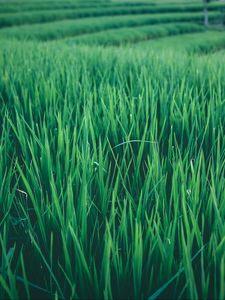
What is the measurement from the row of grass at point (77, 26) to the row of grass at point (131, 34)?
795 mm

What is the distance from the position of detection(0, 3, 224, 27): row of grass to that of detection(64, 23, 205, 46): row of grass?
3.14 meters

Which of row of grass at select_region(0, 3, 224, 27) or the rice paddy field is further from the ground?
row of grass at select_region(0, 3, 224, 27)

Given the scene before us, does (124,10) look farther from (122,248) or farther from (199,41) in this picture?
(122,248)

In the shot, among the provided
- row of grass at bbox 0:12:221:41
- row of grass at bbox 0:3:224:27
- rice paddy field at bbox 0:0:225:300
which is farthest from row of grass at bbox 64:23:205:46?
rice paddy field at bbox 0:0:225:300

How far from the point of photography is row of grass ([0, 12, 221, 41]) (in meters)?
9.22

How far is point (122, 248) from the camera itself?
1.87 ft

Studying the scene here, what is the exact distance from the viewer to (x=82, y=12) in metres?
14.3

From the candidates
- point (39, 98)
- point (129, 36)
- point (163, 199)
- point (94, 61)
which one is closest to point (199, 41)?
point (129, 36)

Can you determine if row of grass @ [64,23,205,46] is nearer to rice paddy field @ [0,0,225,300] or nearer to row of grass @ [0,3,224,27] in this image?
row of grass @ [0,3,224,27]

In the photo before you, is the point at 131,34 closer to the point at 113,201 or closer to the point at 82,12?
the point at 82,12

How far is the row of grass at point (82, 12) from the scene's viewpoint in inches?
469

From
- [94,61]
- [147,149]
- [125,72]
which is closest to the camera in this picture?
[147,149]

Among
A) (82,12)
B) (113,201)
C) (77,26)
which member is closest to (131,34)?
(77,26)

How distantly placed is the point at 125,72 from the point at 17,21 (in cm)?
1120
